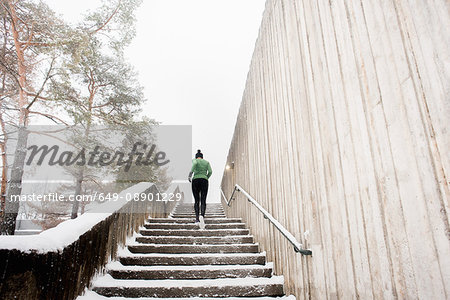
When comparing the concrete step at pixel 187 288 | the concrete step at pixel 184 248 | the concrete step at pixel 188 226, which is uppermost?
the concrete step at pixel 188 226

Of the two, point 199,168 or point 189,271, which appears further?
point 199,168

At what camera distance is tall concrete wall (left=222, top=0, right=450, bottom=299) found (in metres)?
0.96

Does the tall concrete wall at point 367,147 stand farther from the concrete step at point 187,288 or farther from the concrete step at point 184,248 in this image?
the concrete step at point 184,248

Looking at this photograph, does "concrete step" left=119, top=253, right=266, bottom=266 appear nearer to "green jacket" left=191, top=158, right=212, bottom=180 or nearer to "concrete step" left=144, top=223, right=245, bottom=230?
"concrete step" left=144, top=223, right=245, bottom=230

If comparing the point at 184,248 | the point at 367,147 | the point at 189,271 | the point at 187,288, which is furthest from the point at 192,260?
the point at 367,147

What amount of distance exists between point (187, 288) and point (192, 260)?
617mm

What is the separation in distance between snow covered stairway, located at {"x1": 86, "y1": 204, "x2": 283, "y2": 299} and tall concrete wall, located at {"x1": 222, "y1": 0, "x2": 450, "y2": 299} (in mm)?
488

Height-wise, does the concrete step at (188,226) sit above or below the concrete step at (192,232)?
above

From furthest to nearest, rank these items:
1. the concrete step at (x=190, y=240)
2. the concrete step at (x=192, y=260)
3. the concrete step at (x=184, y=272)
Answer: the concrete step at (x=190, y=240) → the concrete step at (x=192, y=260) → the concrete step at (x=184, y=272)

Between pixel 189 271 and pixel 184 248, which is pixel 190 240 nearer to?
pixel 184 248

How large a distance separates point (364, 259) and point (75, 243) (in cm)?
236

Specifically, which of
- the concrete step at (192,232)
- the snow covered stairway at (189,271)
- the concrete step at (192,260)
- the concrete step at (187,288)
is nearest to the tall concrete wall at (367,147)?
the concrete step at (187,288)

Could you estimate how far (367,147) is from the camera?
4.44 ft

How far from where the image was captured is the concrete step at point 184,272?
118 inches
